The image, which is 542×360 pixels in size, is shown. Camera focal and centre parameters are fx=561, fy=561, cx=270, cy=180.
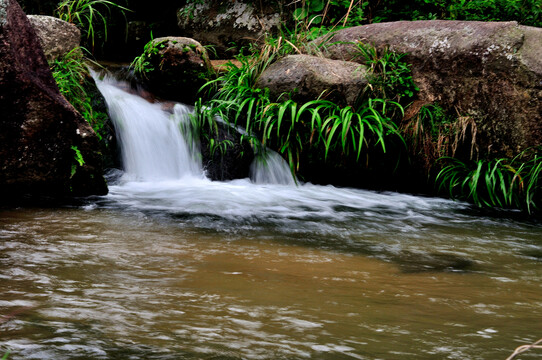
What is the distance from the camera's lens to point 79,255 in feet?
8.19

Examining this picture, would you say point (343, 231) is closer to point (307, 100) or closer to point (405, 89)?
point (307, 100)

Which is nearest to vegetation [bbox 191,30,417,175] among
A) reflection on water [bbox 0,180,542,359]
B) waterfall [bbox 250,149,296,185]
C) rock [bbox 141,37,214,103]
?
waterfall [bbox 250,149,296,185]

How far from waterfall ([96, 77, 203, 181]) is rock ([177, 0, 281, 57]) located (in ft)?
9.23

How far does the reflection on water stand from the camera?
1.62 m

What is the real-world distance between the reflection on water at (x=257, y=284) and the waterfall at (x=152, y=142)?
3.40 feet

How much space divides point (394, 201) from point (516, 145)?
3.89 feet

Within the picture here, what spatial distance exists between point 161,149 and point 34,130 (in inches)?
57.4

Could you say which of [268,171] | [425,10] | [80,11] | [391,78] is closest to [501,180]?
[391,78]

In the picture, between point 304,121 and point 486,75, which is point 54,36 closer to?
point 304,121

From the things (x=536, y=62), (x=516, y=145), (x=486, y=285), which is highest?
(x=536, y=62)

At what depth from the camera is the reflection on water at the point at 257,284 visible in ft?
5.31

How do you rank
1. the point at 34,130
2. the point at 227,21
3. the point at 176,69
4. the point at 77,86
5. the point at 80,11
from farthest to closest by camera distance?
the point at 227,21 < the point at 80,11 < the point at 176,69 < the point at 77,86 < the point at 34,130

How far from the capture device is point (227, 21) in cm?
802

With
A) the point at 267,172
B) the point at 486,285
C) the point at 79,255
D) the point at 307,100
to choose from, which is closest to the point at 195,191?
the point at 267,172
